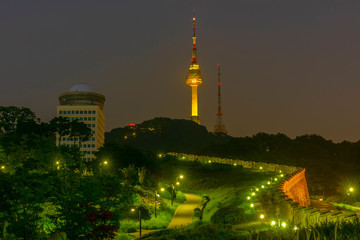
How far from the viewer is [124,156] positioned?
6116 cm

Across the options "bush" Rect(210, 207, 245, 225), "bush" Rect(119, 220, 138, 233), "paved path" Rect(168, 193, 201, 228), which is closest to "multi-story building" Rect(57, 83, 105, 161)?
"paved path" Rect(168, 193, 201, 228)

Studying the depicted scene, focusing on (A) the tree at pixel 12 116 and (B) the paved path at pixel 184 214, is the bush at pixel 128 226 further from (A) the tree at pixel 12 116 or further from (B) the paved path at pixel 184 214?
(A) the tree at pixel 12 116

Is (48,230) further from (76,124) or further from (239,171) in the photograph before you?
(76,124)

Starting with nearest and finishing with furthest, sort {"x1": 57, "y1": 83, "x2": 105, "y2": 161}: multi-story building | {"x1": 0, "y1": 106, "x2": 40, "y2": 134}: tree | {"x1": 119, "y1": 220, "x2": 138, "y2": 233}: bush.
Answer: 1. {"x1": 119, "y1": 220, "x2": 138, "y2": 233}: bush
2. {"x1": 0, "y1": 106, "x2": 40, "y2": 134}: tree
3. {"x1": 57, "y1": 83, "x2": 105, "y2": 161}: multi-story building

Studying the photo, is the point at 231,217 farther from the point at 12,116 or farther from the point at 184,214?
the point at 12,116

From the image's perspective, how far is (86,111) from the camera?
144m

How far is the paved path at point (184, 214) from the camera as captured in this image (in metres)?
34.9

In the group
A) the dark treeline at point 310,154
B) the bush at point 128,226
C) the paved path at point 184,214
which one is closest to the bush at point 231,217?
the paved path at point 184,214

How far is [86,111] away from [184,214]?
112m

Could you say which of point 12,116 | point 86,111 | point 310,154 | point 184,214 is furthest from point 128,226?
point 86,111

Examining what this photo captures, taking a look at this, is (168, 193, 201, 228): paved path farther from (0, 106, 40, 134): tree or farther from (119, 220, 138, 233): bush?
(0, 106, 40, 134): tree

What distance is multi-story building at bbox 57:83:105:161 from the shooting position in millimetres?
140375

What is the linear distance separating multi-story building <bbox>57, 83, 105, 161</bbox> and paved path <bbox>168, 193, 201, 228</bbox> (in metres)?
86.8

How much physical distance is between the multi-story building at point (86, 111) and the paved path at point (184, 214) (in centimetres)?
8680
